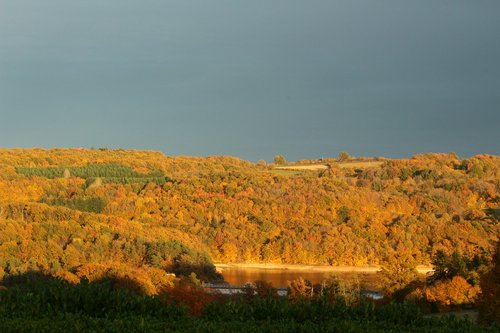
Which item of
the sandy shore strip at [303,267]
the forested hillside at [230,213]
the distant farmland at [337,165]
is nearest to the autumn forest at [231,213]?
the forested hillside at [230,213]

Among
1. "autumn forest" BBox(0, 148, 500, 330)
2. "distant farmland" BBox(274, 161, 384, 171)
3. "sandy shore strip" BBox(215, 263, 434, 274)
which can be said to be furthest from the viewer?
"distant farmland" BBox(274, 161, 384, 171)

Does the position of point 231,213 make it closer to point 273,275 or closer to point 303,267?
point 303,267

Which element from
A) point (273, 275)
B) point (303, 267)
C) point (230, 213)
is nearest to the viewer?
point (273, 275)

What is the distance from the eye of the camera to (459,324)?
12.8m

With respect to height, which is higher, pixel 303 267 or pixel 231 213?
pixel 231 213

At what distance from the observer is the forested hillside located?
258ft

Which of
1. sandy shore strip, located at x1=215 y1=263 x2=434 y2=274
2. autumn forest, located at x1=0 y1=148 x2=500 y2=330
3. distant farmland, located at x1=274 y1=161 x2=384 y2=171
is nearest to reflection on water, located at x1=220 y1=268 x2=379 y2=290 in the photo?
sandy shore strip, located at x1=215 y1=263 x2=434 y2=274

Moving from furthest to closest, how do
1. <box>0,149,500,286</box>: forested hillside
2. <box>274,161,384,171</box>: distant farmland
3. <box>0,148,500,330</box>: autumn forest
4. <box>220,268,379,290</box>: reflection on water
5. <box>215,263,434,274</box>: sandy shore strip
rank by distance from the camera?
1. <box>274,161,384,171</box>: distant farmland
2. <box>215,263,434,274</box>: sandy shore strip
3. <box>0,149,500,286</box>: forested hillside
4. <box>0,148,500,330</box>: autumn forest
5. <box>220,268,379,290</box>: reflection on water

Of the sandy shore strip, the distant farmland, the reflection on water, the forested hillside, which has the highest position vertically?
the distant farmland

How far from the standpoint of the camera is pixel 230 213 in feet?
356

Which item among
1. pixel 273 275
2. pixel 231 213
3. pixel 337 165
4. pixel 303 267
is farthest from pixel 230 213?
pixel 337 165

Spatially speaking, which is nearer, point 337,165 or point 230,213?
point 230,213

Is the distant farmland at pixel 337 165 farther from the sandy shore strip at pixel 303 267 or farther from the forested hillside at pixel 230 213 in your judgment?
the sandy shore strip at pixel 303 267

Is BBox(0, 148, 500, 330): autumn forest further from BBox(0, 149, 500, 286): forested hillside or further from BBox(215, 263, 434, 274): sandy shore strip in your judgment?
BBox(215, 263, 434, 274): sandy shore strip
